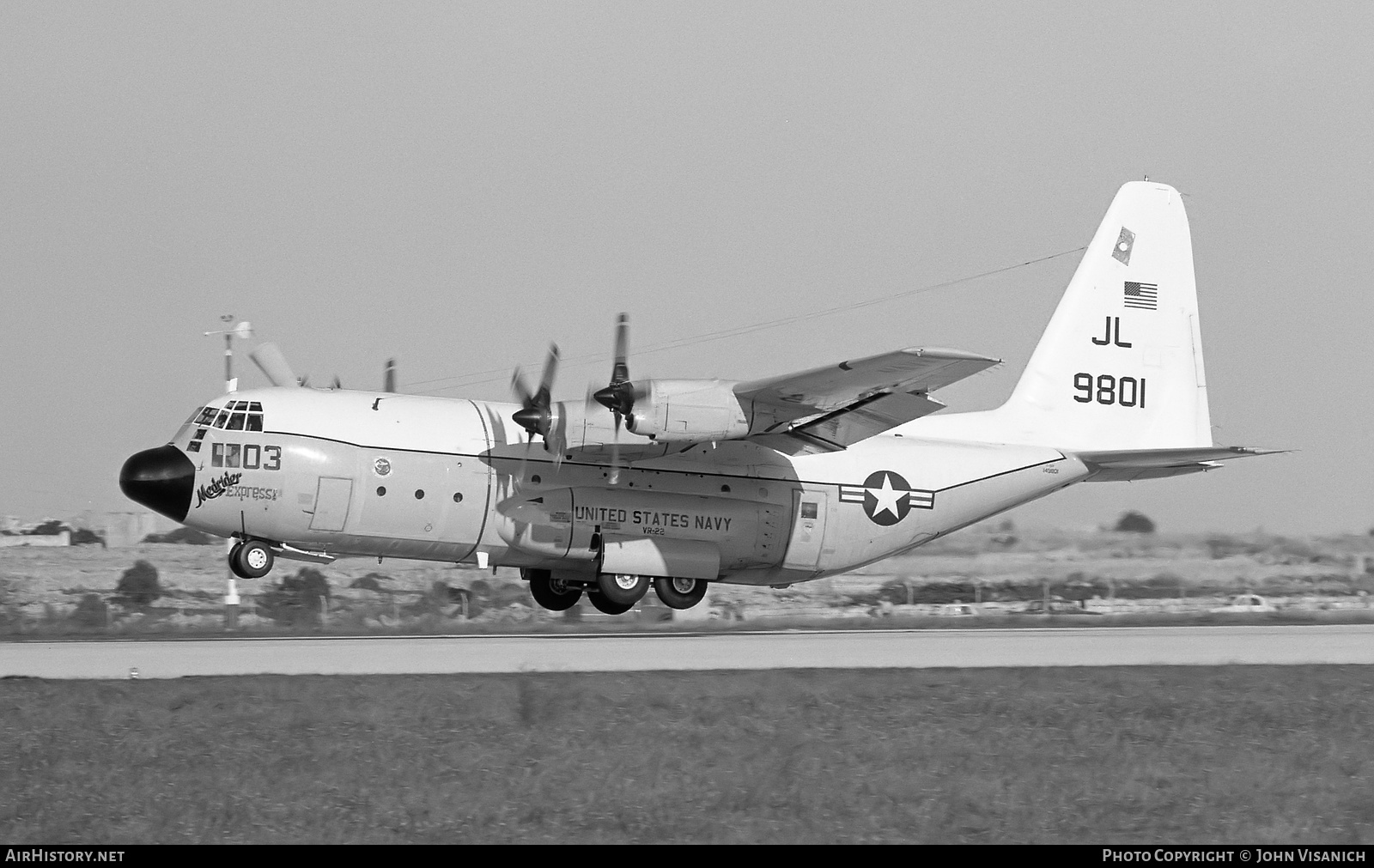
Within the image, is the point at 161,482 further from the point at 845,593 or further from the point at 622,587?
the point at 845,593

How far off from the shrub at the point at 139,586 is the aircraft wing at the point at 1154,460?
18.7m

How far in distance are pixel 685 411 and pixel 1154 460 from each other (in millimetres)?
8404

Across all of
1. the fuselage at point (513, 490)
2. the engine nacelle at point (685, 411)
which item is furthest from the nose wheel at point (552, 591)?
the engine nacelle at point (685, 411)

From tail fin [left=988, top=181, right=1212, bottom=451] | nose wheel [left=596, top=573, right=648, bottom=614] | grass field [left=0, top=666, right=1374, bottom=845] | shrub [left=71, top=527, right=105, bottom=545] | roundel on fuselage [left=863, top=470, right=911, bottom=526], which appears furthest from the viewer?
Result: shrub [left=71, top=527, right=105, bottom=545]

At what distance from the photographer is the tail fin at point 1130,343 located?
24.0 metres

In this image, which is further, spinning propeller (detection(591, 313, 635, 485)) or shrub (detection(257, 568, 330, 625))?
shrub (detection(257, 568, 330, 625))

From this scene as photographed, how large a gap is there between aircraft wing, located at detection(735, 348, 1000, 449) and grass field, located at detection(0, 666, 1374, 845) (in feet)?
14.1

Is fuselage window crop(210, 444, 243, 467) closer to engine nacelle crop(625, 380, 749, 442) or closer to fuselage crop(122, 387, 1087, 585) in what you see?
fuselage crop(122, 387, 1087, 585)

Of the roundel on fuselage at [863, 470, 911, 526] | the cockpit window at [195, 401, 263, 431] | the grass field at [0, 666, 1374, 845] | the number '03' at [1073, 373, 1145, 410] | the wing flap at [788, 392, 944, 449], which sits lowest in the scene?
the grass field at [0, 666, 1374, 845]

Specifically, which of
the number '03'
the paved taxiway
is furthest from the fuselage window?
the number '03'

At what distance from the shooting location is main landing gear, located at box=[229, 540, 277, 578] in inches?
752

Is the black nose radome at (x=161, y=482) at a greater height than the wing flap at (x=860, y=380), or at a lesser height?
lesser

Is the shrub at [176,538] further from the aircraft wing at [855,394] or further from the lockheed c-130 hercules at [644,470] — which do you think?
the aircraft wing at [855,394]
